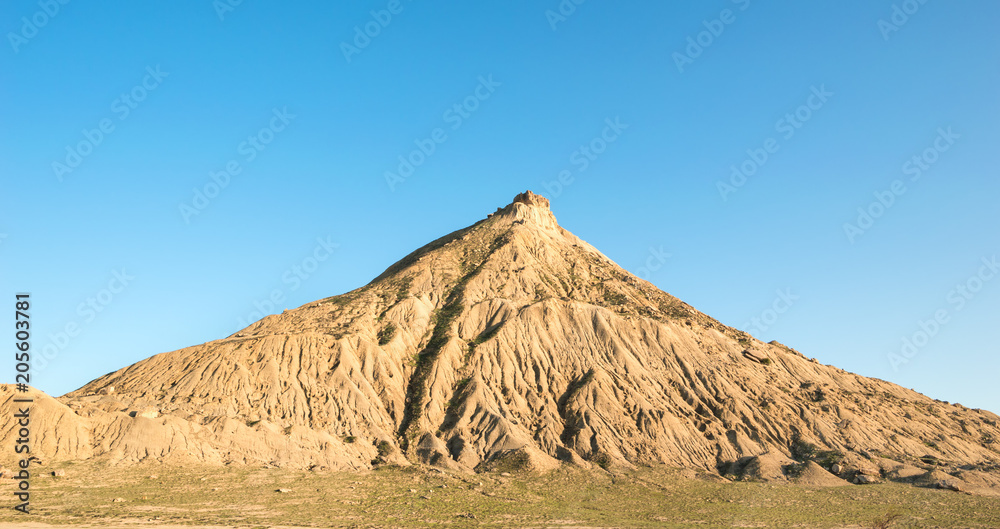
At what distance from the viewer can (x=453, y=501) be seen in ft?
166

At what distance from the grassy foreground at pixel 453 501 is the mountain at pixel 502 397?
109 inches

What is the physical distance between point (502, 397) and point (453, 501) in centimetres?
1847

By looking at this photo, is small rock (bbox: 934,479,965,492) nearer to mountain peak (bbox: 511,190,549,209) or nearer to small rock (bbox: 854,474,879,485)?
small rock (bbox: 854,474,879,485)

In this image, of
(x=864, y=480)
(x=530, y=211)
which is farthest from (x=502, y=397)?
(x=530, y=211)

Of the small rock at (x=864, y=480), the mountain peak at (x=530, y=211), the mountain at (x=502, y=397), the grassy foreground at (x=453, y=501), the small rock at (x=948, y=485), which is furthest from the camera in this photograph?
the mountain peak at (x=530, y=211)

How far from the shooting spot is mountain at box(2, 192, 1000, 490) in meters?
57.5

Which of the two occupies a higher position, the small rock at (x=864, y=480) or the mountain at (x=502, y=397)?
the mountain at (x=502, y=397)

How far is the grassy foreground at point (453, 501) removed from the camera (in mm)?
42938

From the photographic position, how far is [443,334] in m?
75.7

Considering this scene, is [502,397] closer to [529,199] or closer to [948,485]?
[948,485]

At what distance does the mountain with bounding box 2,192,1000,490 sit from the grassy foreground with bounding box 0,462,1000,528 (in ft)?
9.05

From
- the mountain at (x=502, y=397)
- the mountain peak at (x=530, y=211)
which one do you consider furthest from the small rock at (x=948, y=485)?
the mountain peak at (x=530, y=211)

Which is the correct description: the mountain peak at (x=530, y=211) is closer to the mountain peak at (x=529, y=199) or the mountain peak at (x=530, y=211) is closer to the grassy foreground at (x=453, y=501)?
the mountain peak at (x=529, y=199)

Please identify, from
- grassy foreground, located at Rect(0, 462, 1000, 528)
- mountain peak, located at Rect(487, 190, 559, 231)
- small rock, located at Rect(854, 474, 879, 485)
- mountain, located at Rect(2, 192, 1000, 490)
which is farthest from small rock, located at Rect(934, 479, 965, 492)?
mountain peak, located at Rect(487, 190, 559, 231)
